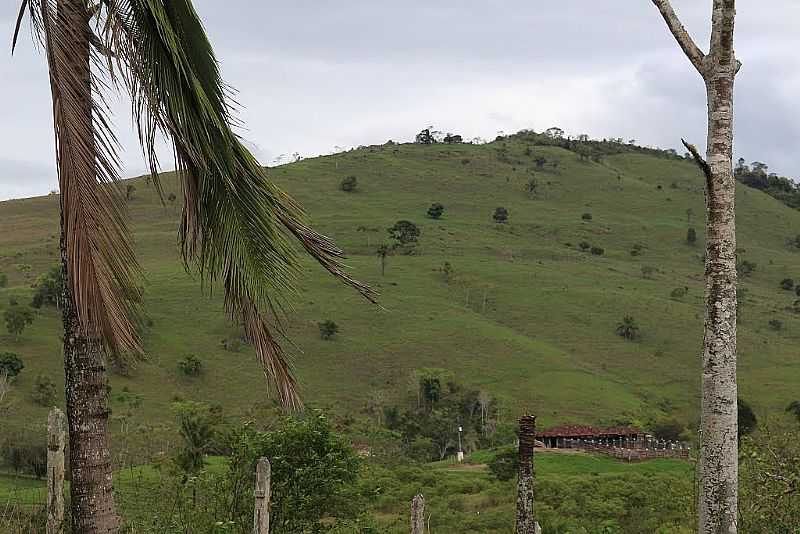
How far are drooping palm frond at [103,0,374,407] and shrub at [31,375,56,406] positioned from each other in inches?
1759

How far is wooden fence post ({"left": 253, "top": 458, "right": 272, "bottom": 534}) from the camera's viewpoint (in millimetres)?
7918

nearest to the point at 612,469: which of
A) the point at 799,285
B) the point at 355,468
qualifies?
the point at 355,468

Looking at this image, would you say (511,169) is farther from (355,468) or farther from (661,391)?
(355,468)

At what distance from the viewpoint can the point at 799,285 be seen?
9400 centimetres

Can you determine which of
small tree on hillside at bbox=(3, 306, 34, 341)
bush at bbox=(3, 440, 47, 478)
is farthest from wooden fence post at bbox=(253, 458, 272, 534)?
small tree on hillside at bbox=(3, 306, 34, 341)

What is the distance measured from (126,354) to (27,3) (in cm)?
184

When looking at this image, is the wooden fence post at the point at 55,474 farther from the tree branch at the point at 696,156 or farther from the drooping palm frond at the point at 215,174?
the tree branch at the point at 696,156

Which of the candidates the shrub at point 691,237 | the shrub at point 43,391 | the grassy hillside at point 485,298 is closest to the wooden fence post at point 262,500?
the grassy hillside at point 485,298

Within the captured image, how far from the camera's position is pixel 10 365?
48.1 meters

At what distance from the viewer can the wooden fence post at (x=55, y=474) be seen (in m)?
6.80

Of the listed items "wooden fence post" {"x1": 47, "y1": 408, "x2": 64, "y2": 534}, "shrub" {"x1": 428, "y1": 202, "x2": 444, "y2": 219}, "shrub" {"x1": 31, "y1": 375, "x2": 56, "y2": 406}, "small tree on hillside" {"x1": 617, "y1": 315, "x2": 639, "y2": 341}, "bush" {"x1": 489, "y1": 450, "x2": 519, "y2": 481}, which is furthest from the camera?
"shrub" {"x1": 428, "y1": 202, "x2": 444, "y2": 219}

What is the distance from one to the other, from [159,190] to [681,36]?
354cm

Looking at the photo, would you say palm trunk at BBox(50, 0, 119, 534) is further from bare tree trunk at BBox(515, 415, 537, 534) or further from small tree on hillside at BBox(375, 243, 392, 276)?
small tree on hillside at BBox(375, 243, 392, 276)

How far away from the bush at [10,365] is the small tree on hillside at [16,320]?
5.50 m
